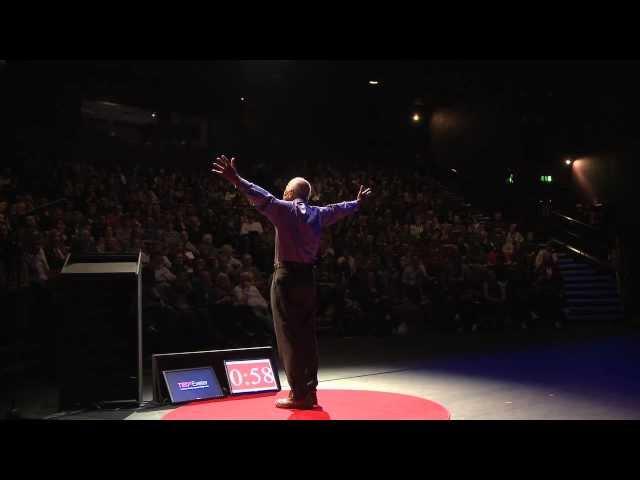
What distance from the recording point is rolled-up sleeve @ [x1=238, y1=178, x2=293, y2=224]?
3.86 meters

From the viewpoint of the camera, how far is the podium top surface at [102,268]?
4.03 meters

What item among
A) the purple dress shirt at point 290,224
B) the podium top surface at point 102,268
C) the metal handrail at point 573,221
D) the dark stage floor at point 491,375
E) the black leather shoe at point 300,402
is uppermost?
the metal handrail at point 573,221

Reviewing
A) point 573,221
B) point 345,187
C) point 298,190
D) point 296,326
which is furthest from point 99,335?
point 573,221

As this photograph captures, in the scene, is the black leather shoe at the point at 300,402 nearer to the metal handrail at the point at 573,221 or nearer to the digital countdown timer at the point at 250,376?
the digital countdown timer at the point at 250,376

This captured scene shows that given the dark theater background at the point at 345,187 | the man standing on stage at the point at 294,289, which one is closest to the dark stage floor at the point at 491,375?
the dark theater background at the point at 345,187

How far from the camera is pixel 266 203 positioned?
3895 mm

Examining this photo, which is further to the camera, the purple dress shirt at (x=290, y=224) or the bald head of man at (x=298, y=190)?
the bald head of man at (x=298, y=190)

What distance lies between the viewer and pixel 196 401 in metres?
4.15

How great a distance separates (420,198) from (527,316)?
13.7ft

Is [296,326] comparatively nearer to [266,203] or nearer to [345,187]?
[266,203]

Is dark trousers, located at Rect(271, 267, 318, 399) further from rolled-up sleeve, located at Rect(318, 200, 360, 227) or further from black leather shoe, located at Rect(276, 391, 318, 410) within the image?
rolled-up sleeve, located at Rect(318, 200, 360, 227)

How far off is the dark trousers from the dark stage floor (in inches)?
33.6

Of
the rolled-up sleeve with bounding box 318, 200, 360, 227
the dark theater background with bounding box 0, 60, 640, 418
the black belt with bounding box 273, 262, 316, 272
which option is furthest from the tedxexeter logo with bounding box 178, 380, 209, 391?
the rolled-up sleeve with bounding box 318, 200, 360, 227
